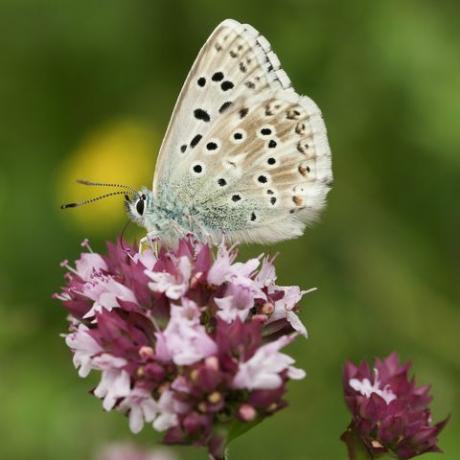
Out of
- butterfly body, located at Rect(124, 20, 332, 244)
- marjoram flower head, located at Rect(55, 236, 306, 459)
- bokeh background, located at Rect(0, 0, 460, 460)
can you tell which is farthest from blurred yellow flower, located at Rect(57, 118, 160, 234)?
marjoram flower head, located at Rect(55, 236, 306, 459)

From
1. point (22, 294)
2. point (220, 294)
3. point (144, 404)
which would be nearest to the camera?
point (144, 404)

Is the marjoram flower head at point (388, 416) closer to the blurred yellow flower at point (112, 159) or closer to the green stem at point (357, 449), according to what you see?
the green stem at point (357, 449)

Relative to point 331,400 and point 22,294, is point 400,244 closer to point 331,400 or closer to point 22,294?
point 331,400

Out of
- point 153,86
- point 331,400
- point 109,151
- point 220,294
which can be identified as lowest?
point 331,400

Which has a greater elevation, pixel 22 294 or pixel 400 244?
pixel 400 244

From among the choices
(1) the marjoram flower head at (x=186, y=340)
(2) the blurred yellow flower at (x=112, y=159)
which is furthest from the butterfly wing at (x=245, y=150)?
(2) the blurred yellow flower at (x=112, y=159)

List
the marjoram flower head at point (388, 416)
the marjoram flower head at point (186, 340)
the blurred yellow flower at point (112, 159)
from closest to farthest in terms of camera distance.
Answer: the marjoram flower head at point (186, 340), the marjoram flower head at point (388, 416), the blurred yellow flower at point (112, 159)

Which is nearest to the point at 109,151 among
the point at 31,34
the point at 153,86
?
the point at 153,86

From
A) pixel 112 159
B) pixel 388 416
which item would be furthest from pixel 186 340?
pixel 112 159

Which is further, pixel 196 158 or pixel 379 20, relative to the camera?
pixel 379 20
